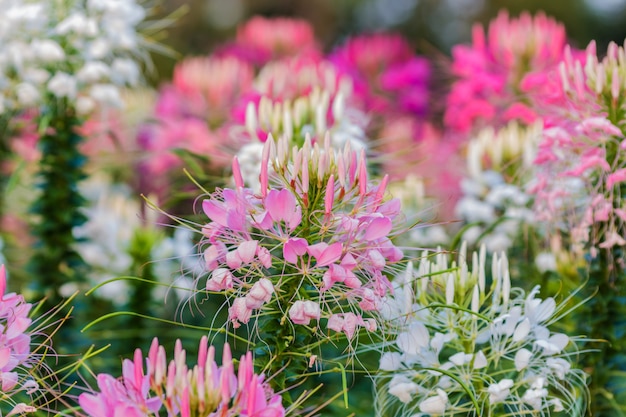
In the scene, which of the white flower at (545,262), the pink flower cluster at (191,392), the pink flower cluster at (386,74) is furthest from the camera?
the pink flower cluster at (386,74)

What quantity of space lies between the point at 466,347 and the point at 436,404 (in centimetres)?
14

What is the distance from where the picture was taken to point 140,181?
3082 millimetres

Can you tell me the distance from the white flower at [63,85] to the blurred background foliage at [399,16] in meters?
5.10

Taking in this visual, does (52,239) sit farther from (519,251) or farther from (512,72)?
(512,72)

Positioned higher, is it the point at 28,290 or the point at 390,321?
the point at 390,321

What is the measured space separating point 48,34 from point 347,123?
2.56 feet

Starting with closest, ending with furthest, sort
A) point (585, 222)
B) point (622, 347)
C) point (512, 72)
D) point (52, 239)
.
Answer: point (585, 222), point (622, 347), point (52, 239), point (512, 72)

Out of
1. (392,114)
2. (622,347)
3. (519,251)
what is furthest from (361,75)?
(622,347)

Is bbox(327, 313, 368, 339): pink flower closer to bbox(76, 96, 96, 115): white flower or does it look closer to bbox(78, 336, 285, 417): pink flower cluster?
bbox(78, 336, 285, 417): pink flower cluster

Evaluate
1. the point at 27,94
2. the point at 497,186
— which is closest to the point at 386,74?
the point at 497,186

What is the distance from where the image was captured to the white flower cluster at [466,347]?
123 centimetres

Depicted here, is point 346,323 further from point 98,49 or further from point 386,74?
point 386,74

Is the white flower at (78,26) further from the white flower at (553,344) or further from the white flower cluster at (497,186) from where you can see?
the white flower at (553,344)

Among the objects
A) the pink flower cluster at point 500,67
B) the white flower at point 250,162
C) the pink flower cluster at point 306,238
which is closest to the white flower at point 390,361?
the pink flower cluster at point 306,238
